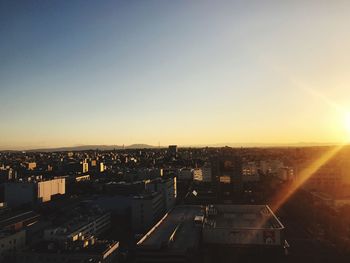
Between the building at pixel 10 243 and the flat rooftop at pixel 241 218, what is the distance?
8.30 meters

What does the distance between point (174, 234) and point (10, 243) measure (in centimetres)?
713

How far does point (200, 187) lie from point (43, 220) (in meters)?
16.8

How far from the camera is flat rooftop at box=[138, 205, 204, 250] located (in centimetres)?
1352

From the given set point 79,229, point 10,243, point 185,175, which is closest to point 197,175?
point 185,175

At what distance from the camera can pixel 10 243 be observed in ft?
50.0

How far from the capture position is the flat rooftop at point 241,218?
15.7 meters

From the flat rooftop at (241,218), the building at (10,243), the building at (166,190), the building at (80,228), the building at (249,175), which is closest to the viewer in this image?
the building at (10,243)

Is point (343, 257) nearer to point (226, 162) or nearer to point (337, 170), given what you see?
point (226, 162)

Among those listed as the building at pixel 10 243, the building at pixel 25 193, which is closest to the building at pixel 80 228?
the building at pixel 10 243

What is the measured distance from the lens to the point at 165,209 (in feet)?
81.9

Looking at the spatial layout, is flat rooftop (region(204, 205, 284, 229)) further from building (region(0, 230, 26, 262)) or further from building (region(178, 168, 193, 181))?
building (region(178, 168, 193, 181))

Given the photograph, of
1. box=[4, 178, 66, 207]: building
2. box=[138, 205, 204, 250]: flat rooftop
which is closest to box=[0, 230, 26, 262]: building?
box=[138, 205, 204, 250]: flat rooftop

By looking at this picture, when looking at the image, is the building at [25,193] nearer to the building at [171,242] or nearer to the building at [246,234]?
the building at [171,242]

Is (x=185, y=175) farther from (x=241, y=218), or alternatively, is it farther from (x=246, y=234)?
(x=246, y=234)
